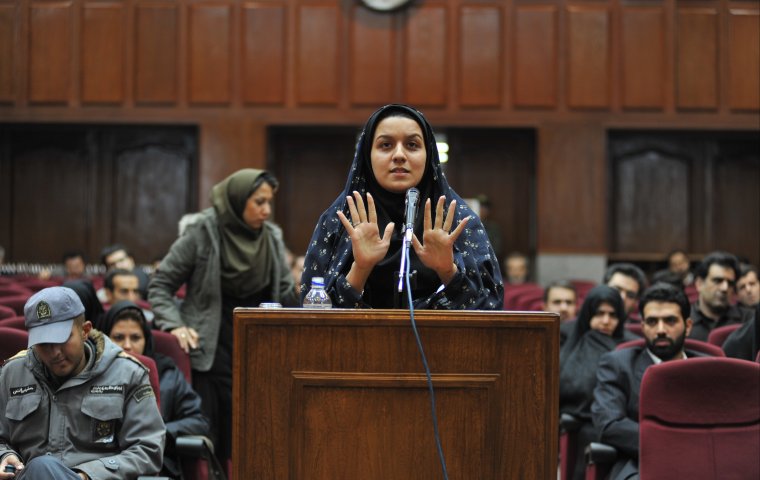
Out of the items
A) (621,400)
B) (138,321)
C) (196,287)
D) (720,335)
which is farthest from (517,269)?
(138,321)

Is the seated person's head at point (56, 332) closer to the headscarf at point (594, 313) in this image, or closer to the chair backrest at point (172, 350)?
the chair backrest at point (172, 350)

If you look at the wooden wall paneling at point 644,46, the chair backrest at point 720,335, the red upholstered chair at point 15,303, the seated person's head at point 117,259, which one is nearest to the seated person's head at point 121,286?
the red upholstered chair at point 15,303

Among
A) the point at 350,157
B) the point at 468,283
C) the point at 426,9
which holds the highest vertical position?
the point at 426,9

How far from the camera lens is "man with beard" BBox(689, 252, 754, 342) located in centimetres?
661

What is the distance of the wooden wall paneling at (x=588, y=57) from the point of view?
1180 cm

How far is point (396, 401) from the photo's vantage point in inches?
89.2

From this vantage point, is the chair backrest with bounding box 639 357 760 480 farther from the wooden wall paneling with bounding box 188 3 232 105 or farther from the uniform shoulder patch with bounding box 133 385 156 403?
the wooden wall paneling with bounding box 188 3 232 105

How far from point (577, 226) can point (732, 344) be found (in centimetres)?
667

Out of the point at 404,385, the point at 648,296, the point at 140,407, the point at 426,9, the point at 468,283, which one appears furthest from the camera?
the point at 426,9

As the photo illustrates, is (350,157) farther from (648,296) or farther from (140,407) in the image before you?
(140,407)

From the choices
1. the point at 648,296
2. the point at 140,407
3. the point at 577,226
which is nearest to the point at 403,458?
Answer: the point at 140,407

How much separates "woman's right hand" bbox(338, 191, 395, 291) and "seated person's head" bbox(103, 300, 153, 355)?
2419 millimetres

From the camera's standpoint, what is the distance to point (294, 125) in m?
12.0

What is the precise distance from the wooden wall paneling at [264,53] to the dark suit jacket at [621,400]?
7.68m
